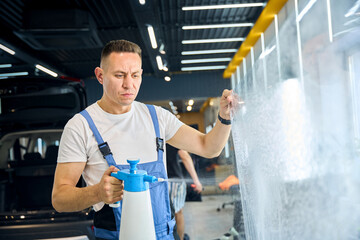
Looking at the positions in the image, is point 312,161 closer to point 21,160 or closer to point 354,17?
point 354,17

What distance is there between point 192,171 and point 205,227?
0.54 metres

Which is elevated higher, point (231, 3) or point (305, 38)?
point (231, 3)

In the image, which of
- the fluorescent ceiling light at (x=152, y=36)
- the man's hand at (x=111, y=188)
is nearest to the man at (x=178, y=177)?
the man's hand at (x=111, y=188)

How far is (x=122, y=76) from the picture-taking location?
845mm

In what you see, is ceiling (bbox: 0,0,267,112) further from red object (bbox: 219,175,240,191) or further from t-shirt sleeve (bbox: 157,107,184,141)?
t-shirt sleeve (bbox: 157,107,184,141)

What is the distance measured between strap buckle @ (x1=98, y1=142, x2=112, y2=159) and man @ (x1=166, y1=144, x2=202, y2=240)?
3.92ft

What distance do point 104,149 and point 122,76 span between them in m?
0.19

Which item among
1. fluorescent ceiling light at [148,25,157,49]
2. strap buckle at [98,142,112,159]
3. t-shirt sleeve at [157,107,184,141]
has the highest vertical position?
fluorescent ceiling light at [148,25,157,49]

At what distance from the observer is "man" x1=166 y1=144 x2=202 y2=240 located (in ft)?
6.90

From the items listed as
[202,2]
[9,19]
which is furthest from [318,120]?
[9,19]

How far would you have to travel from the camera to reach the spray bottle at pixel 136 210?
547 millimetres

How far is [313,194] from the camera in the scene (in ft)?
1.84

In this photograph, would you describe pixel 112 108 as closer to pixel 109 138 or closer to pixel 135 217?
pixel 109 138

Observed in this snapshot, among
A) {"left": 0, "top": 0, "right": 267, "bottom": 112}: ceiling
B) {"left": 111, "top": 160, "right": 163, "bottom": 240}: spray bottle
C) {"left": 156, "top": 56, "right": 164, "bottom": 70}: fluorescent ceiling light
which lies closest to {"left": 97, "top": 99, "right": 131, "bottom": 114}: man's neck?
{"left": 111, "top": 160, "right": 163, "bottom": 240}: spray bottle
